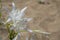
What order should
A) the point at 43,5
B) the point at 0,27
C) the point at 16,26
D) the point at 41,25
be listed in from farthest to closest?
the point at 43,5, the point at 41,25, the point at 0,27, the point at 16,26

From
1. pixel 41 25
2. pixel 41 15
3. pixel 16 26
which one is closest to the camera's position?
pixel 16 26

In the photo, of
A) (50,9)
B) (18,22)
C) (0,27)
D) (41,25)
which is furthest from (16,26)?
(50,9)

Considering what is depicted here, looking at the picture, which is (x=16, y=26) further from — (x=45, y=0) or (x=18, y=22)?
(x=45, y=0)

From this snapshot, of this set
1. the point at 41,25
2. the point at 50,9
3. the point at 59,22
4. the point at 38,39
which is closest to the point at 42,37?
the point at 38,39

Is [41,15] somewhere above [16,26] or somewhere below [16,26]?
below

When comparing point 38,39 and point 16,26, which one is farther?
point 38,39

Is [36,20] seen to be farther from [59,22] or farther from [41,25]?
[59,22]
